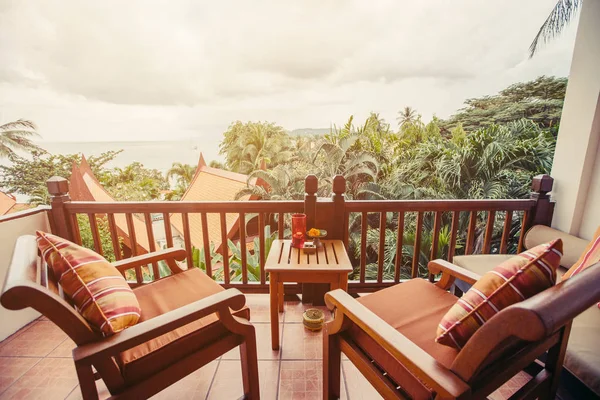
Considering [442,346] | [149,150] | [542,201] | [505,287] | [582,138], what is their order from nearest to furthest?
1. [505,287]
2. [442,346]
3. [582,138]
4. [542,201]
5. [149,150]

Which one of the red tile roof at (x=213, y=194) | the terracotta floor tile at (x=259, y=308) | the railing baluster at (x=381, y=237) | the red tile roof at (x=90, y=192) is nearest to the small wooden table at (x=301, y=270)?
the terracotta floor tile at (x=259, y=308)

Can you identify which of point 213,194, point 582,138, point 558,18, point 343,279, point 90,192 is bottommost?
point 213,194

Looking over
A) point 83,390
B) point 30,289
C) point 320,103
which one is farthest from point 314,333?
point 320,103

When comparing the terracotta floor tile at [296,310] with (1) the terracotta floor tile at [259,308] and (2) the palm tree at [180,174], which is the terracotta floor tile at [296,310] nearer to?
(1) the terracotta floor tile at [259,308]

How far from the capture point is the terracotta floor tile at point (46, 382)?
5.04 feet

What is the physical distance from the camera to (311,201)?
2.16 m

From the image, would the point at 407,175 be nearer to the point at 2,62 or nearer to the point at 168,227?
the point at 168,227

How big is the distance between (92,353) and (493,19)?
17.3 metres

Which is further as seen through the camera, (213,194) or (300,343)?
(213,194)

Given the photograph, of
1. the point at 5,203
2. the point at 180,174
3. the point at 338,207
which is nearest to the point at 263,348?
the point at 338,207

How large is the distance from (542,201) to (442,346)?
197cm

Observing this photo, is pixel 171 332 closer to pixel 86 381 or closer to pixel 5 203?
pixel 86 381

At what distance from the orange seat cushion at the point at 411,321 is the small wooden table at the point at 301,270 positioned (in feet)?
0.89

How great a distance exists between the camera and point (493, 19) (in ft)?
40.1
